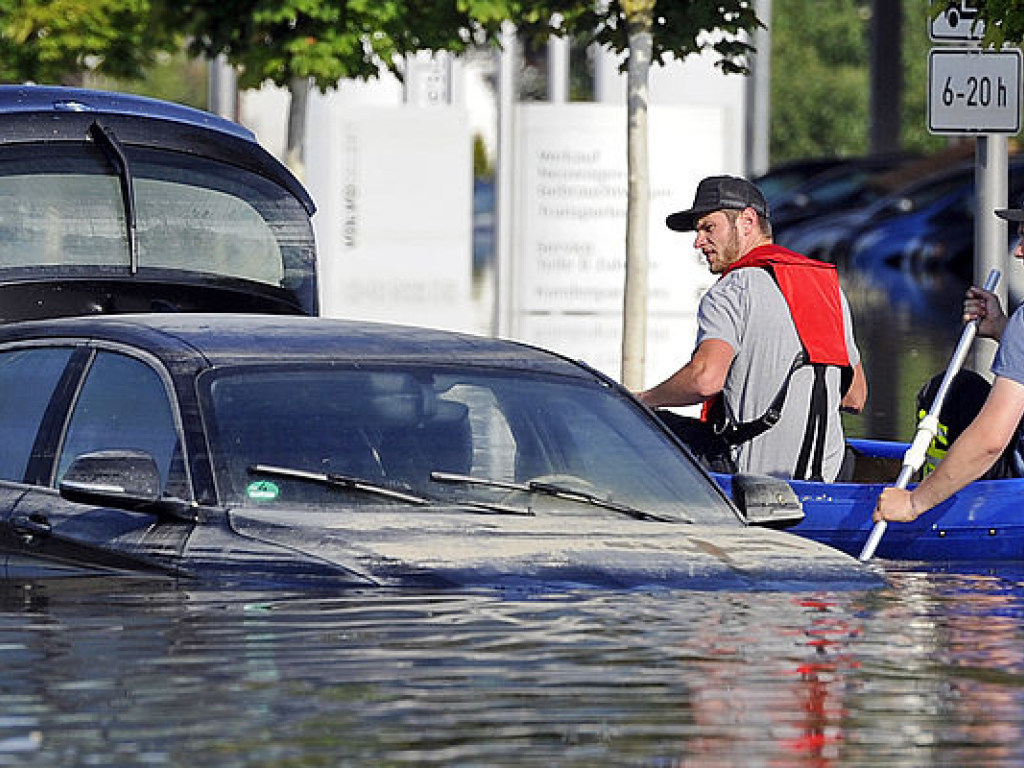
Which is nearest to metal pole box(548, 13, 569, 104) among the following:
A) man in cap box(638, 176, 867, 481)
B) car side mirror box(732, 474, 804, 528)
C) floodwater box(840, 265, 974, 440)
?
floodwater box(840, 265, 974, 440)

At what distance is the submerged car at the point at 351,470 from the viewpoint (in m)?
7.18

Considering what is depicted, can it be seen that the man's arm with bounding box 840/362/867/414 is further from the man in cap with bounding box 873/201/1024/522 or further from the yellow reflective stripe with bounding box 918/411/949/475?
the man in cap with bounding box 873/201/1024/522

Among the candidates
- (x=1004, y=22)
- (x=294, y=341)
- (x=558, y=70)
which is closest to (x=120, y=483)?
(x=294, y=341)

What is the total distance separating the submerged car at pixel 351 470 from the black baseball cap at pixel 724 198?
9.36ft

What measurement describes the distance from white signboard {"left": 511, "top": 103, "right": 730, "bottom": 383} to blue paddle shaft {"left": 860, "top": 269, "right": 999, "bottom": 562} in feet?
28.7

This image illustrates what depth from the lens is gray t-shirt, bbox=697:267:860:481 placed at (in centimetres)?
1024

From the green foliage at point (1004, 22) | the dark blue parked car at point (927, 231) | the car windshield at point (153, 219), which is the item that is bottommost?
the dark blue parked car at point (927, 231)

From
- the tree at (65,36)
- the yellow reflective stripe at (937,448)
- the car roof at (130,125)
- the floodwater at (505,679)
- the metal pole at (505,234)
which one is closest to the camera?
the floodwater at (505,679)

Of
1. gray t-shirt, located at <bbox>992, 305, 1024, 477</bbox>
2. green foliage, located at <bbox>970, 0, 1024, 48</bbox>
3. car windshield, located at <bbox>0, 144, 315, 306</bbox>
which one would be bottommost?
gray t-shirt, located at <bbox>992, 305, 1024, 477</bbox>

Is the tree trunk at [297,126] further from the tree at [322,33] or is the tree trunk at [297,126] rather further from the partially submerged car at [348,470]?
the partially submerged car at [348,470]

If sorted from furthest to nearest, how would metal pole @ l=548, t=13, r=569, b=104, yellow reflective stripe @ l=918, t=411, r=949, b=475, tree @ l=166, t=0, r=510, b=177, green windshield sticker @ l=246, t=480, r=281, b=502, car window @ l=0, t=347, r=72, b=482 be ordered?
metal pole @ l=548, t=13, r=569, b=104 → tree @ l=166, t=0, r=510, b=177 → yellow reflective stripe @ l=918, t=411, r=949, b=475 → car window @ l=0, t=347, r=72, b=482 → green windshield sticker @ l=246, t=480, r=281, b=502

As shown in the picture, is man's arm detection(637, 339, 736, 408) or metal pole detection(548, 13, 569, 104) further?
metal pole detection(548, 13, 569, 104)

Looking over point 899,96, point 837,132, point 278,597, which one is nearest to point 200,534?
point 278,597

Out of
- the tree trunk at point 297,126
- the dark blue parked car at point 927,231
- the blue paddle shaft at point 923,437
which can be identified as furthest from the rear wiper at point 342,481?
the dark blue parked car at point 927,231
